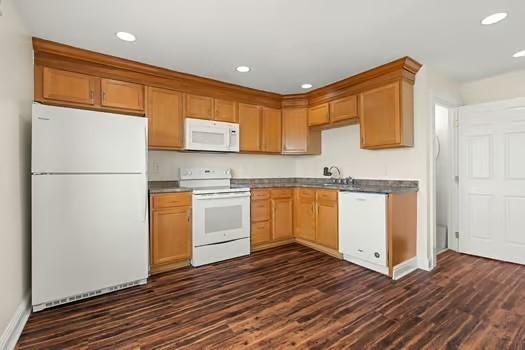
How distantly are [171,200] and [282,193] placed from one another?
1.75 meters

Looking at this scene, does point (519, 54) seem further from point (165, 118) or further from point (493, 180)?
point (165, 118)

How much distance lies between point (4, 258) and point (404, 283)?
3.43 metres

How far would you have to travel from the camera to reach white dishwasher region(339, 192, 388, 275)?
2.92 m

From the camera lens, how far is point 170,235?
3.07 metres

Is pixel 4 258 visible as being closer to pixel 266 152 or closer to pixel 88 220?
pixel 88 220

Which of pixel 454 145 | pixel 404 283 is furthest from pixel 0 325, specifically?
pixel 454 145

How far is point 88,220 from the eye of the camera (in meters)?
2.36

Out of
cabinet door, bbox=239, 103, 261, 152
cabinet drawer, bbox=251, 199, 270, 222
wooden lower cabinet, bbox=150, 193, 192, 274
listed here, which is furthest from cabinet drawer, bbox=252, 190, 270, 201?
wooden lower cabinet, bbox=150, 193, 192, 274

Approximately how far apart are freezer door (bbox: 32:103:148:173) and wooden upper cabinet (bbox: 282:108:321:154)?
93.9 inches

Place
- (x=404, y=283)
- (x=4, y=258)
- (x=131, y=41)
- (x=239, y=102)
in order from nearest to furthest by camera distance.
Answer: (x=4, y=258), (x=131, y=41), (x=404, y=283), (x=239, y=102)

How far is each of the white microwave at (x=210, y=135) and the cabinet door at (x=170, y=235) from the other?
34.6 inches

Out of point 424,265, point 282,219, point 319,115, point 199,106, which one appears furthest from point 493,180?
point 199,106

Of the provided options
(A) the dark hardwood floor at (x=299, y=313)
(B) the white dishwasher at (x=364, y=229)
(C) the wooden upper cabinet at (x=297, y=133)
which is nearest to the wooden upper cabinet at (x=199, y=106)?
(C) the wooden upper cabinet at (x=297, y=133)

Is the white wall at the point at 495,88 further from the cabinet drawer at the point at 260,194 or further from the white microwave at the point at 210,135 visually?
the white microwave at the point at 210,135
